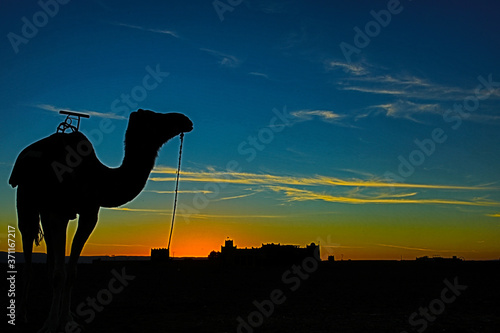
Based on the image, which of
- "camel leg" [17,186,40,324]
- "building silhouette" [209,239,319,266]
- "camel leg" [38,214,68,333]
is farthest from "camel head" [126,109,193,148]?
"building silhouette" [209,239,319,266]

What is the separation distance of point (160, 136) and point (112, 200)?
1.73m

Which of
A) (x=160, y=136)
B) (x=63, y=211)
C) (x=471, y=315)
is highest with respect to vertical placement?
(x=160, y=136)

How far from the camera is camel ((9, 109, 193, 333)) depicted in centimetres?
1066

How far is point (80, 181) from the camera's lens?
10992 mm

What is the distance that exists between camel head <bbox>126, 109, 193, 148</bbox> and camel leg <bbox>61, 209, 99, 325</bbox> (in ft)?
6.36

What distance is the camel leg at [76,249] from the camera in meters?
10.9

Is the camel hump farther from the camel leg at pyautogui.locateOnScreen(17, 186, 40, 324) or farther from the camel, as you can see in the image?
the camel leg at pyautogui.locateOnScreen(17, 186, 40, 324)

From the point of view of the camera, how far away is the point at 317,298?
20.7 meters

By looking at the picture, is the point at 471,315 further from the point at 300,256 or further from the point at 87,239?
the point at 300,256

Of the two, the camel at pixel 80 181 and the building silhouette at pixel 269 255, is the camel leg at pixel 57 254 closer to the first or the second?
the camel at pixel 80 181

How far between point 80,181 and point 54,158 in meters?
0.81

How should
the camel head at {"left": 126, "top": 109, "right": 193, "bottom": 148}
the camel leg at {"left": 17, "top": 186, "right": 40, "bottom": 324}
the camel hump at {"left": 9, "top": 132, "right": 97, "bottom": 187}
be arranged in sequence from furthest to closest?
1. the camel leg at {"left": 17, "top": 186, "right": 40, "bottom": 324}
2. the camel hump at {"left": 9, "top": 132, "right": 97, "bottom": 187}
3. the camel head at {"left": 126, "top": 109, "right": 193, "bottom": 148}

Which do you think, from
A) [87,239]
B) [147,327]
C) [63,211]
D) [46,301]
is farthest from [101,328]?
[46,301]

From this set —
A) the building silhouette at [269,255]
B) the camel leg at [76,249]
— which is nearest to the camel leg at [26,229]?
the camel leg at [76,249]
